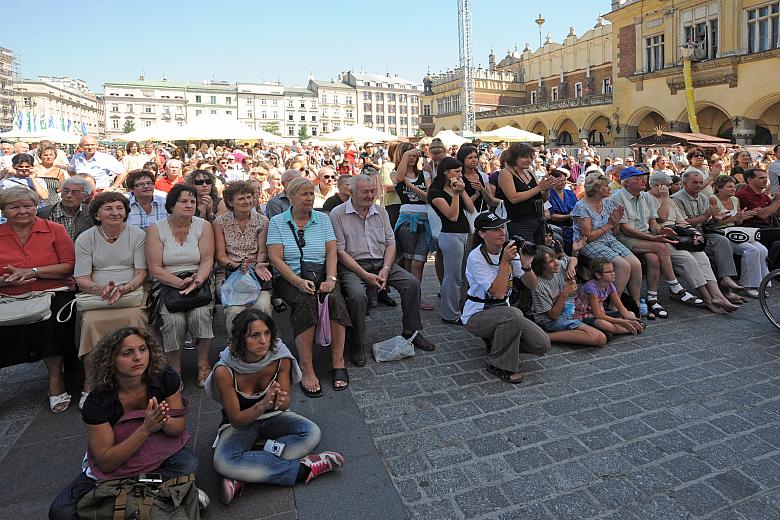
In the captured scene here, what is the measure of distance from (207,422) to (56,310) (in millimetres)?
1529

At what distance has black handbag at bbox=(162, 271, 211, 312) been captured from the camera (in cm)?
405

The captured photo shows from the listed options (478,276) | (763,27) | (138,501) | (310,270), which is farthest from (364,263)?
(763,27)

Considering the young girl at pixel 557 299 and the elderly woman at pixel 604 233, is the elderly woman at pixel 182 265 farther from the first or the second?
the elderly woman at pixel 604 233

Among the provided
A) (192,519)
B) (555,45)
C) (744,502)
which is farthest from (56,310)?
(555,45)

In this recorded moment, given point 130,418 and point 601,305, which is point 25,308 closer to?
point 130,418

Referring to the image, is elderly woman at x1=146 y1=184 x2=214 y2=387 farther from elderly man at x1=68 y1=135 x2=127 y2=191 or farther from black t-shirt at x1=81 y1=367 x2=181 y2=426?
elderly man at x1=68 y1=135 x2=127 y2=191

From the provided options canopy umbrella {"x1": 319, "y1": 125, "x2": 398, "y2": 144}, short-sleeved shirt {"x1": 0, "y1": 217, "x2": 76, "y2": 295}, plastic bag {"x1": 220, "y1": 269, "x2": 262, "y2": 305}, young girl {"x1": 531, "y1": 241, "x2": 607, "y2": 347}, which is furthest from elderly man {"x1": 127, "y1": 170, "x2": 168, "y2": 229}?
canopy umbrella {"x1": 319, "y1": 125, "x2": 398, "y2": 144}

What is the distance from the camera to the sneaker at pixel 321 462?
2875 millimetres

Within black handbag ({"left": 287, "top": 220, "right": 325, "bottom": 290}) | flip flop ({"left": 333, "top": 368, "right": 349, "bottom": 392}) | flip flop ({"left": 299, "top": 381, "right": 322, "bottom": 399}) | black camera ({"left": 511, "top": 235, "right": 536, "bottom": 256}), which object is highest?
black camera ({"left": 511, "top": 235, "right": 536, "bottom": 256})

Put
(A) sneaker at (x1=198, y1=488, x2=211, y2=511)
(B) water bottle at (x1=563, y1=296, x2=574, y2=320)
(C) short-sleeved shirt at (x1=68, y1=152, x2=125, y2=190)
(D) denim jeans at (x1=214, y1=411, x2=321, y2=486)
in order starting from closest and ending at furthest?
(A) sneaker at (x1=198, y1=488, x2=211, y2=511) < (D) denim jeans at (x1=214, y1=411, x2=321, y2=486) < (B) water bottle at (x1=563, y1=296, x2=574, y2=320) < (C) short-sleeved shirt at (x1=68, y1=152, x2=125, y2=190)

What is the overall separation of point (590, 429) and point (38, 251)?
424cm

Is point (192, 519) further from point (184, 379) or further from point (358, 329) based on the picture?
point (358, 329)

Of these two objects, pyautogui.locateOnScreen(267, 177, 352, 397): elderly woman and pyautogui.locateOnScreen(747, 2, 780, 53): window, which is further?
pyautogui.locateOnScreen(747, 2, 780, 53): window

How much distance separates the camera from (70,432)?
137 inches
